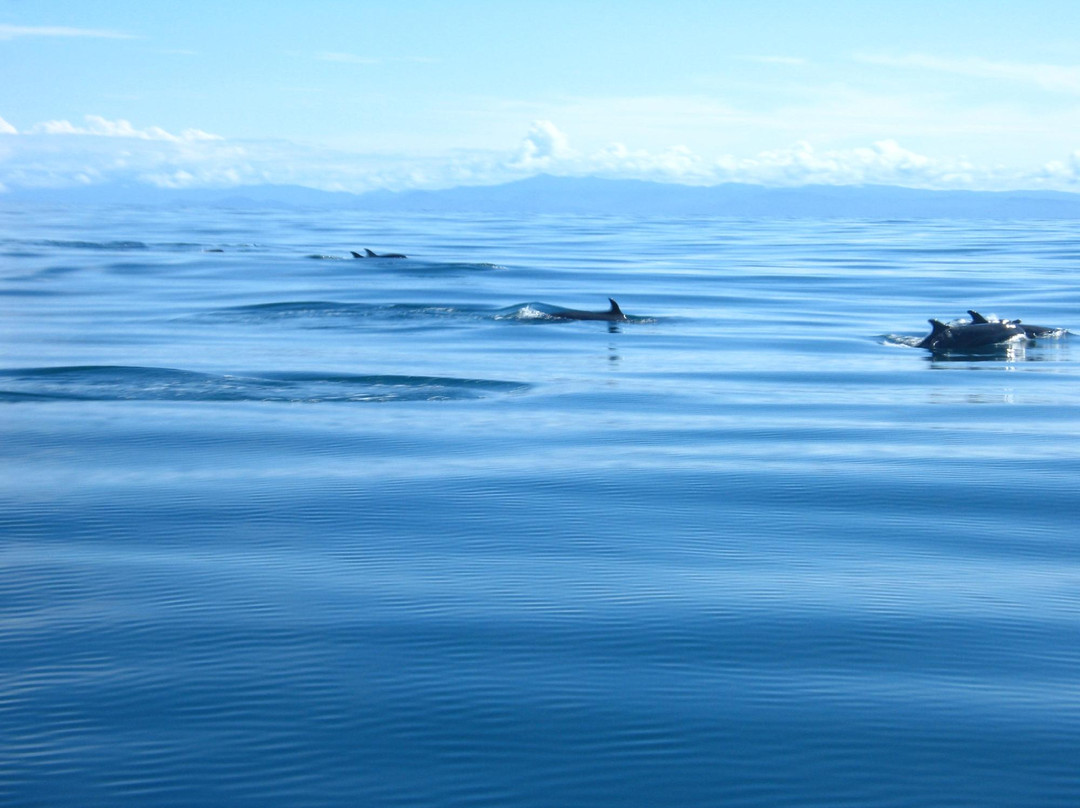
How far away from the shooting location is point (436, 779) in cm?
454

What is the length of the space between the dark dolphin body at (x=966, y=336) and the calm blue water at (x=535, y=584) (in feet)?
7.45

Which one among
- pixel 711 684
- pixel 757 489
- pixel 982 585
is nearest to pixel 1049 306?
pixel 757 489

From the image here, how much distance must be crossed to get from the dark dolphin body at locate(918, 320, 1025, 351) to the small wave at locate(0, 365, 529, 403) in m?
7.64

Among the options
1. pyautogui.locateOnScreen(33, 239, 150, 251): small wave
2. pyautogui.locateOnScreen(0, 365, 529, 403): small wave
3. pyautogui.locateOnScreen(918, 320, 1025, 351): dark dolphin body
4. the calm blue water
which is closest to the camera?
the calm blue water

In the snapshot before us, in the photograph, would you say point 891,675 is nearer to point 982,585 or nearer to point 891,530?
point 982,585

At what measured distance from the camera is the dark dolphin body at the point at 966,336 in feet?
64.5

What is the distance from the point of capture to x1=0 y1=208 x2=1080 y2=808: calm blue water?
15.3 feet

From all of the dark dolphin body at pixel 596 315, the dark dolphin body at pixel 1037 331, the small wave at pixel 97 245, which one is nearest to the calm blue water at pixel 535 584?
the dark dolphin body at pixel 1037 331

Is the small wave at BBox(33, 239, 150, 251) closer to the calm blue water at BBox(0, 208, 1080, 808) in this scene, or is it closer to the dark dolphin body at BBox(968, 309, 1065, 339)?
the calm blue water at BBox(0, 208, 1080, 808)

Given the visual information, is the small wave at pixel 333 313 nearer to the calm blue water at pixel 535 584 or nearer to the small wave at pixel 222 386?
the calm blue water at pixel 535 584

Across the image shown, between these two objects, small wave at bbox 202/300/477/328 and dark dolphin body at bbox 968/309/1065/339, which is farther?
small wave at bbox 202/300/477/328

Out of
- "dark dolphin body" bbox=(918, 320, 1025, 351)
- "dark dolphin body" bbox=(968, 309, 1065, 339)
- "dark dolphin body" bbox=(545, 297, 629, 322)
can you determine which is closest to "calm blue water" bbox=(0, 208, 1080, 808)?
"dark dolphin body" bbox=(918, 320, 1025, 351)

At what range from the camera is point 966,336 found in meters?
19.8

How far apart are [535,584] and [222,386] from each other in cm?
878
